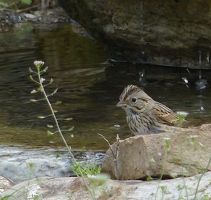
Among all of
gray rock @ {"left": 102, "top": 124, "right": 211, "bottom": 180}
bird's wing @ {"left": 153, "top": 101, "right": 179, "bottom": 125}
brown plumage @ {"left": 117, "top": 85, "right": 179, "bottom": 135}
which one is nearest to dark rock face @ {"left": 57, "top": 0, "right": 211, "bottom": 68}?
brown plumage @ {"left": 117, "top": 85, "right": 179, "bottom": 135}

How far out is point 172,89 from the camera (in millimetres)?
10086

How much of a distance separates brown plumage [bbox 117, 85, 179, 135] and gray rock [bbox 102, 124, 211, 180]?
1277 millimetres

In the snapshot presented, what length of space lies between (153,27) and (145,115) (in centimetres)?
382

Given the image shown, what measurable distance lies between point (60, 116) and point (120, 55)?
131 inches

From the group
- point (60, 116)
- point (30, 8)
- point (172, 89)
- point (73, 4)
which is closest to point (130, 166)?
point (60, 116)

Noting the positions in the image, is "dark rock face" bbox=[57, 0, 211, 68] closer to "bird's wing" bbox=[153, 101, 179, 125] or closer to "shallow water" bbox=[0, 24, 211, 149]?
"shallow water" bbox=[0, 24, 211, 149]

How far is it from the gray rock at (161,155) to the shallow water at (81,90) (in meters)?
1.66

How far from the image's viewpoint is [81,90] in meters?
10.2

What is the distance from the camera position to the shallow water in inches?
320

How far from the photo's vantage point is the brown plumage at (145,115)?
721 centimetres

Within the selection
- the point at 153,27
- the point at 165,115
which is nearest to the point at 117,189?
the point at 165,115

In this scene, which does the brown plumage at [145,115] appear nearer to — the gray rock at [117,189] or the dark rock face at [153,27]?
the gray rock at [117,189]

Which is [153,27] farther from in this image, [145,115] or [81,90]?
[145,115]

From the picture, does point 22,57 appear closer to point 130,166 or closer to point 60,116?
point 60,116
